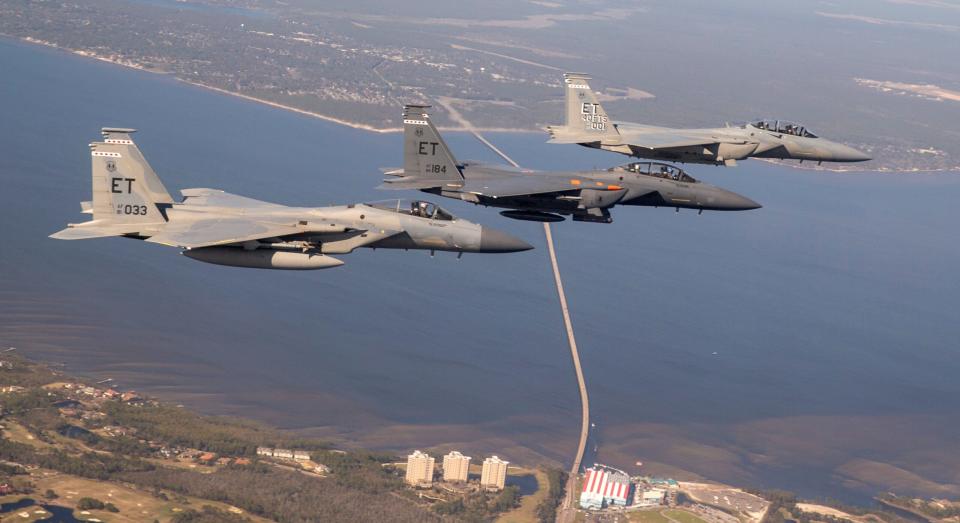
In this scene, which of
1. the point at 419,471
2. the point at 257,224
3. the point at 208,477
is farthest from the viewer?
the point at 419,471

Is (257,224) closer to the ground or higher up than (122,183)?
closer to the ground

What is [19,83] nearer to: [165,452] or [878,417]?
[165,452]

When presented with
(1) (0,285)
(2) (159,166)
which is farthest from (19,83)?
(1) (0,285)

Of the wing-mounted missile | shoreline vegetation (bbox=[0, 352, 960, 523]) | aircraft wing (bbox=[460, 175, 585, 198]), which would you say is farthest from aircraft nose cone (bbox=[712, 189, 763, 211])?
shoreline vegetation (bbox=[0, 352, 960, 523])

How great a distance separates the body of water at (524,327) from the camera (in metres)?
77.3

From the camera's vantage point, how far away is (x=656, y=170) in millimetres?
46250

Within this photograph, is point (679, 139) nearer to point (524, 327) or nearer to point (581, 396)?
point (581, 396)

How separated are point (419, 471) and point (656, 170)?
2776cm

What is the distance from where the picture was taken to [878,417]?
292 ft

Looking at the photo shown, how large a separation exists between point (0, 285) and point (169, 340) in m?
17.4

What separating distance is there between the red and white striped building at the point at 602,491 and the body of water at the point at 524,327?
6.13 meters

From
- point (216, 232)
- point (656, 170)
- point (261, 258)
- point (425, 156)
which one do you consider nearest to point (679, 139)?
point (656, 170)

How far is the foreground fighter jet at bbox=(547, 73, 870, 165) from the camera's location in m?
49.7

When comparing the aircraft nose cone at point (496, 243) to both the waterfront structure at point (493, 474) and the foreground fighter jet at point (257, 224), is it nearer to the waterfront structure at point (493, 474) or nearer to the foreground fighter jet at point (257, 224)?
the foreground fighter jet at point (257, 224)
